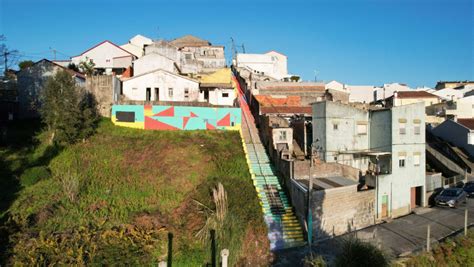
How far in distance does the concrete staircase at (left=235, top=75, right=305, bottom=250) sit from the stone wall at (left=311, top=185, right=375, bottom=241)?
1.51 m

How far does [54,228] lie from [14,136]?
1519cm

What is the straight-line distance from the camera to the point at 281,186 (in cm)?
2700

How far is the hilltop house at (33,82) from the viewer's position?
37.1 meters

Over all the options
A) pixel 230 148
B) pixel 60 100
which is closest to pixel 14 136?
pixel 60 100

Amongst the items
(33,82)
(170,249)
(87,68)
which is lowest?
(170,249)

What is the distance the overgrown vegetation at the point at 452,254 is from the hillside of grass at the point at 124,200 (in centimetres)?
925

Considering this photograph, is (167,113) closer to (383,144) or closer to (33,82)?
(33,82)

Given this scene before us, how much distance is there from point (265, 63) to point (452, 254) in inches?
2017

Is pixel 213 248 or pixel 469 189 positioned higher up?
pixel 469 189

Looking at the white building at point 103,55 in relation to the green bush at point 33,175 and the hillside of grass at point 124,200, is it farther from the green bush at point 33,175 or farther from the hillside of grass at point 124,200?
the green bush at point 33,175

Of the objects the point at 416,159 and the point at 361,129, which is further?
the point at 361,129

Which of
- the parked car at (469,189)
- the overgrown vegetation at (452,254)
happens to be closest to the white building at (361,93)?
the parked car at (469,189)

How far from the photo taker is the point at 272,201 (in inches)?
984

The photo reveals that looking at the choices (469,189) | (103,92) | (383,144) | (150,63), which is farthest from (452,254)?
(150,63)
